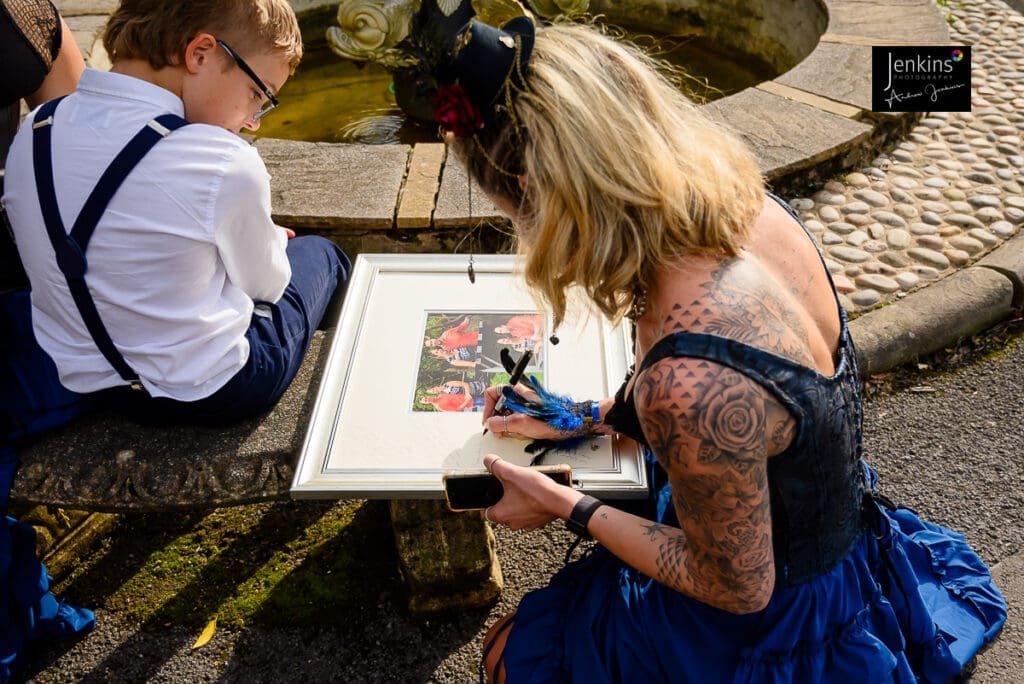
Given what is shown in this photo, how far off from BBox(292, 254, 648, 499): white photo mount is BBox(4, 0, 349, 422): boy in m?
0.29

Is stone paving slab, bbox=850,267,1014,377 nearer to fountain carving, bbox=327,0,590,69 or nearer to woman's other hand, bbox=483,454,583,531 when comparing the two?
woman's other hand, bbox=483,454,583,531

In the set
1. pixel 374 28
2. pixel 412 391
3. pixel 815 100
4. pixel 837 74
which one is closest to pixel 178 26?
pixel 412 391

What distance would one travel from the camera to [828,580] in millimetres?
1827

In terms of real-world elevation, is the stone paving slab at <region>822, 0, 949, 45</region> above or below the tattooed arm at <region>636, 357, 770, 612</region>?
below

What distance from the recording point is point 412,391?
7.23ft

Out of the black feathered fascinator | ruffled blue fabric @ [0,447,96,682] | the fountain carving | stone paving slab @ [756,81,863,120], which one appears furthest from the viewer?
stone paving slab @ [756,81,863,120]

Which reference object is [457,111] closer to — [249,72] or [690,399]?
[690,399]

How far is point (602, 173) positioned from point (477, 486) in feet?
2.53

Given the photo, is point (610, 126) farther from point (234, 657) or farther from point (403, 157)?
A: point (403, 157)

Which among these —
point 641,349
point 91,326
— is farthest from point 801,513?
point 91,326

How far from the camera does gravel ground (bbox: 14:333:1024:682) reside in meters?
2.53

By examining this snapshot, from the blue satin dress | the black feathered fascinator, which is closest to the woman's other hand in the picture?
the blue satin dress

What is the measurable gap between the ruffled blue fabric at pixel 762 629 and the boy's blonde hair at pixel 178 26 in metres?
1.56

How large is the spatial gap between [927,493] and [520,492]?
174 centimetres
